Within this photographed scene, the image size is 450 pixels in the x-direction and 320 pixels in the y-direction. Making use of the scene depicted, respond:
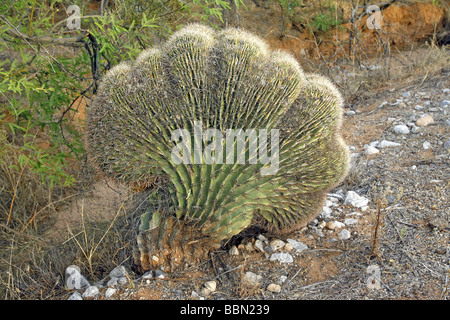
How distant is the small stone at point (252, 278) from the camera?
121 inches

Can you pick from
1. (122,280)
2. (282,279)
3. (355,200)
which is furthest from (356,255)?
(122,280)

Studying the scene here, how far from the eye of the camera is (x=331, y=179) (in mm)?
3262

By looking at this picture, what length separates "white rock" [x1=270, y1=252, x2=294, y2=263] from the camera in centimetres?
328

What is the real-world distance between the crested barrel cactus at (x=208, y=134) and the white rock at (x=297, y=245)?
40 centimetres

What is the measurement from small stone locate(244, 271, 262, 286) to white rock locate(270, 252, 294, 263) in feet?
0.72

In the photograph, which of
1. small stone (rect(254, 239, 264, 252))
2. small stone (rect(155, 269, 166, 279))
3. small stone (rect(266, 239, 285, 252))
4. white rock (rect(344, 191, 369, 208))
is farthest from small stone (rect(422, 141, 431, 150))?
small stone (rect(155, 269, 166, 279))

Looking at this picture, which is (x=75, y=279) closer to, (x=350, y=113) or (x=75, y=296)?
(x=75, y=296)

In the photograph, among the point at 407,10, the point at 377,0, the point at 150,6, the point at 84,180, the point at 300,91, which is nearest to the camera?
the point at 300,91

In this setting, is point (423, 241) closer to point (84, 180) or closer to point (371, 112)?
point (371, 112)

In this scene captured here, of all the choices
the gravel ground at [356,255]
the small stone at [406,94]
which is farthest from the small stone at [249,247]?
the small stone at [406,94]

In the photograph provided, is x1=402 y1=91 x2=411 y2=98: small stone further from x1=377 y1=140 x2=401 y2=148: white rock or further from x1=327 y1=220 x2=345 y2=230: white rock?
x1=327 y1=220 x2=345 y2=230: white rock

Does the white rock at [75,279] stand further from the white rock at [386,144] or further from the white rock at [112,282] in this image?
the white rock at [386,144]

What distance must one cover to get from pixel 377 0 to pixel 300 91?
6.40 metres

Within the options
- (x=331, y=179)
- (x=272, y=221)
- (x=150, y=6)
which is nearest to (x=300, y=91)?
(x=331, y=179)
